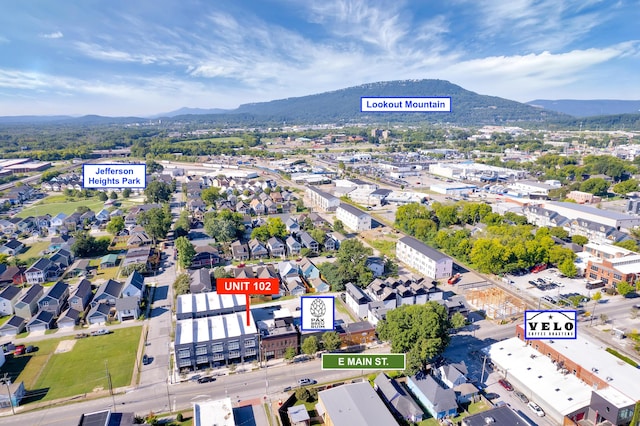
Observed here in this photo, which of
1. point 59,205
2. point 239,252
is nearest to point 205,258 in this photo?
point 239,252

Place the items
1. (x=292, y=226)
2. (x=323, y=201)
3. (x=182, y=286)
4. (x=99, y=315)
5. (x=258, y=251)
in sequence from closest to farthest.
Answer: (x=99, y=315) → (x=182, y=286) → (x=258, y=251) → (x=292, y=226) → (x=323, y=201)

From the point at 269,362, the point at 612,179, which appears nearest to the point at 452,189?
the point at 612,179

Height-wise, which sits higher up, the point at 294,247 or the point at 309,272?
the point at 294,247

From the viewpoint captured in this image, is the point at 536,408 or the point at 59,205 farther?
the point at 59,205

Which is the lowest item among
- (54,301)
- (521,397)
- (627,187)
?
(521,397)

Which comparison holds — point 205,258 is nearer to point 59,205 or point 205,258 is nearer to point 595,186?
point 59,205

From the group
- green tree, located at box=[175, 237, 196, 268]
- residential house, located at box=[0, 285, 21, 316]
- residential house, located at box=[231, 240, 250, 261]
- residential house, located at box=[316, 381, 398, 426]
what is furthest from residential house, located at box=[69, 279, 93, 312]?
residential house, located at box=[316, 381, 398, 426]

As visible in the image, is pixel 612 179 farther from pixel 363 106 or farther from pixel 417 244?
pixel 363 106

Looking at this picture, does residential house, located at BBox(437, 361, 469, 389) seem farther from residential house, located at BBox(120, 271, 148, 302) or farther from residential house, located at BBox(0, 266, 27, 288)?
residential house, located at BBox(0, 266, 27, 288)
